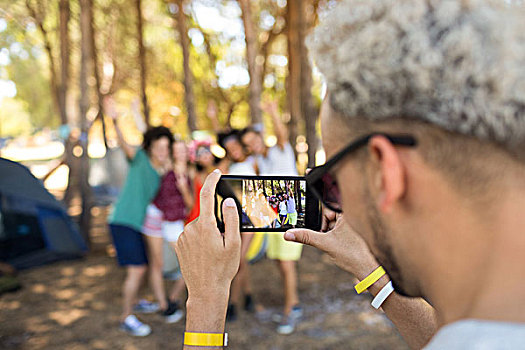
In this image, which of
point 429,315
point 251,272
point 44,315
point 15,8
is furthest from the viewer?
point 15,8

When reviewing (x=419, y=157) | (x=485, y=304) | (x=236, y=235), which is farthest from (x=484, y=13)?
(x=236, y=235)

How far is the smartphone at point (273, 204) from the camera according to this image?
138cm

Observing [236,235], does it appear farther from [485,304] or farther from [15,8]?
[15,8]

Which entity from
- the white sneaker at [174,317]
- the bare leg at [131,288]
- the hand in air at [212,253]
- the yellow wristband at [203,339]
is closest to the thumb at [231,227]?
the hand in air at [212,253]

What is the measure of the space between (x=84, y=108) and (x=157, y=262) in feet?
10.5

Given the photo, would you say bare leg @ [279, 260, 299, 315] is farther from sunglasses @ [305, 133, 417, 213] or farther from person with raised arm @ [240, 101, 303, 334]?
sunglasses @ [305, 133, 417, 213]

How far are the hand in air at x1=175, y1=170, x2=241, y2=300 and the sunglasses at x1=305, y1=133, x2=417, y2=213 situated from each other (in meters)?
0.26

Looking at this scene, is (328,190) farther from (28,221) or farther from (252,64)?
(252,64)

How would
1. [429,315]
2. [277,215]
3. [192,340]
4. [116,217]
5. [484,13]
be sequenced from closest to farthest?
[484,13] < [192,340] < [429,315] < [277,215] < [116,217]

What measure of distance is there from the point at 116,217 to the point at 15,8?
364 inches

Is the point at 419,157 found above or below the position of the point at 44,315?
above

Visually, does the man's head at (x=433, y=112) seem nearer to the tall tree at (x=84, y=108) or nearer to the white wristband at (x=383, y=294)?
the white wristband at (x=383, y=294)

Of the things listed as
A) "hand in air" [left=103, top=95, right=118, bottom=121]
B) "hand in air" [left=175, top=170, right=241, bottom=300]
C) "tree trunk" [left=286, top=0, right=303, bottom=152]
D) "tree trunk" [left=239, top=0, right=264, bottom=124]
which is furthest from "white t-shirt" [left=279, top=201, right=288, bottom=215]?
"tree trunk" [left=286, top=0, right=303, bottom=152]

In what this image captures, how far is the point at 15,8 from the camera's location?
1084 centimetres
